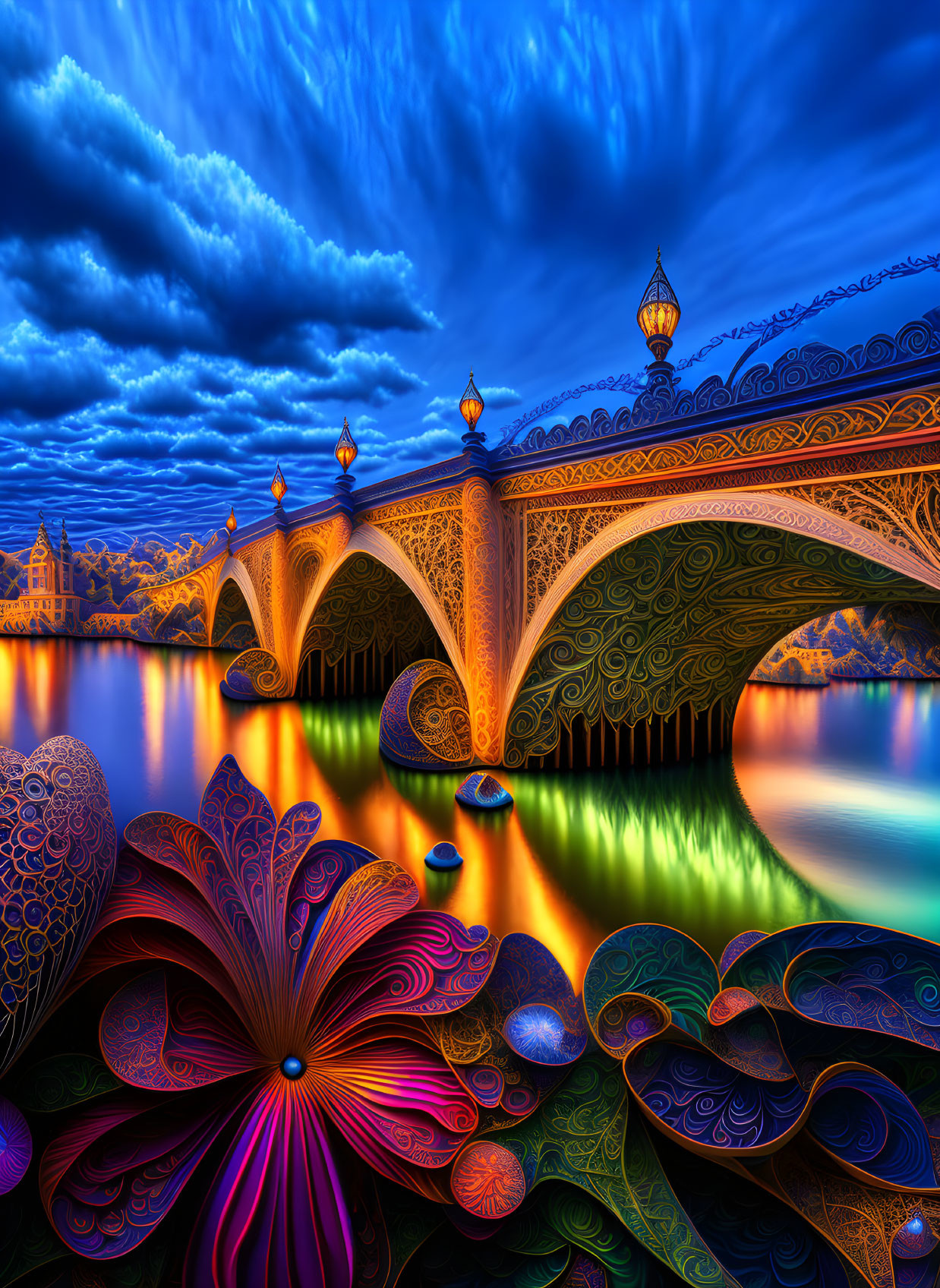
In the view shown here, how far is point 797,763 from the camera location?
162 inches

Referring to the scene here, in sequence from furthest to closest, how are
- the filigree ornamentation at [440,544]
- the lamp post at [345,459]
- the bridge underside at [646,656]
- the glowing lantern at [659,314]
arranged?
the lamp post at [345,459] → the filigree ornamentation at [440,544] → the bridge underside at [646,656] → the glowing lantern at [659,314]

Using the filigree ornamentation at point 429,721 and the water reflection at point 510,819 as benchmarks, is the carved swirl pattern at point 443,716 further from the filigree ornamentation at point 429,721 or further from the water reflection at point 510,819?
the water reflection at point 510,819

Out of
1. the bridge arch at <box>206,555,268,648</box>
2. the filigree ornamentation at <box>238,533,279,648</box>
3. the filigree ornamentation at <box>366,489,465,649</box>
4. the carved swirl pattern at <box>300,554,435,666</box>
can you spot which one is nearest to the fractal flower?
the filigree ornamentation at <box>366,489,465,649</box>

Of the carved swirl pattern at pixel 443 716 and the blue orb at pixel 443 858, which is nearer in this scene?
the blue orb at pixel 443 858

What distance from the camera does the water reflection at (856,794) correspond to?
223cm

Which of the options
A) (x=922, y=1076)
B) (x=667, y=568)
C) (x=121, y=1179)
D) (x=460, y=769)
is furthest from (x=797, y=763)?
(x=121, y=1179)

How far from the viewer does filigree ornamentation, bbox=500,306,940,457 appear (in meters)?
2.06

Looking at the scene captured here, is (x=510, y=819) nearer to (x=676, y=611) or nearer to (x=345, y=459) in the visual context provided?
(x=676, y=611)

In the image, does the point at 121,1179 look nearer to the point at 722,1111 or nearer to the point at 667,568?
the point at 722,1111

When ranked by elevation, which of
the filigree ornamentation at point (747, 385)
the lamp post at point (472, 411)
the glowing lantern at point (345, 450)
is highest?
the glowing lantern at point (345, 450)

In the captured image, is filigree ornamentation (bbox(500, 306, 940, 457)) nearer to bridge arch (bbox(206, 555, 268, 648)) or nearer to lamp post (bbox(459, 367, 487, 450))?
lamp post (bbox(459, 367, 487, 450))

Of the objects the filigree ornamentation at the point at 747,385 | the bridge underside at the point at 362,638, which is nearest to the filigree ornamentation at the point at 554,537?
the filigree ornamentation at the point at 747,385

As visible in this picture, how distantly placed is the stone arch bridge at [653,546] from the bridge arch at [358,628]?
0.86ft

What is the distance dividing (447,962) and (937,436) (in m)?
2.38
